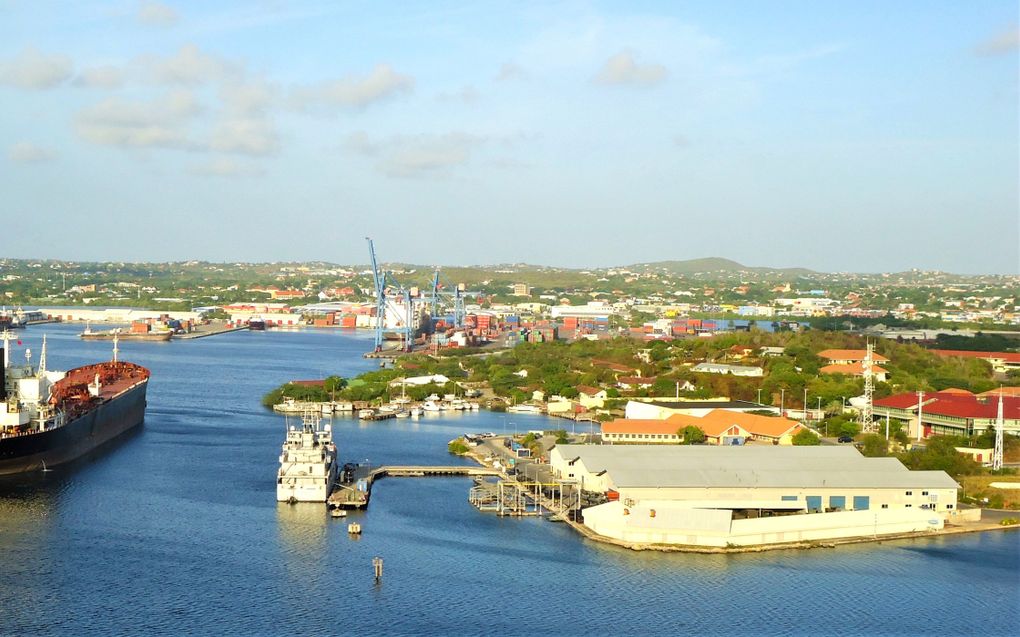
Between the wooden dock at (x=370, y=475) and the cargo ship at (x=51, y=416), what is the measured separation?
340cm

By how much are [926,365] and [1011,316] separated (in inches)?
932

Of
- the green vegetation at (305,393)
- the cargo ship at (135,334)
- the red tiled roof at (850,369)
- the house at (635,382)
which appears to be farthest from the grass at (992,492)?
the cargo ship at (135,334)

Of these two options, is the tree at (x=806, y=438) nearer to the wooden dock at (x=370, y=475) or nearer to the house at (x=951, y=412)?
the house at (x=951, y=412)

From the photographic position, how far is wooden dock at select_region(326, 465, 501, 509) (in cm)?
1212

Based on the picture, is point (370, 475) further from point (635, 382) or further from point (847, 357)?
point (847, 357)

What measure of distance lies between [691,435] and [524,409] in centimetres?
568

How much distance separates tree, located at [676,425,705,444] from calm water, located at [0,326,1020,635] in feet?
11.9

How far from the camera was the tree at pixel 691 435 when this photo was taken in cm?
1586

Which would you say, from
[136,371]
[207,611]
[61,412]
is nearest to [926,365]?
[136,371]

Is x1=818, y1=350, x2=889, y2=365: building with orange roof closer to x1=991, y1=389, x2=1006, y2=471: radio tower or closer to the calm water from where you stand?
x1=991, y1=389, x2=1006, y2=471: radio tower

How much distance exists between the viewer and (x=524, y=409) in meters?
21.2

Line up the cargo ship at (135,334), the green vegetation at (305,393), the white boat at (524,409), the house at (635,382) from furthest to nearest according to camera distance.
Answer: the cargo ship at (135,334), the house at (635,382), the white boat at (524,409), the green vegetation at (305,393)

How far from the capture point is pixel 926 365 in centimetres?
2384

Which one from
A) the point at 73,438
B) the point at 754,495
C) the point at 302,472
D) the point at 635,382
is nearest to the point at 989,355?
the point at 635,382
